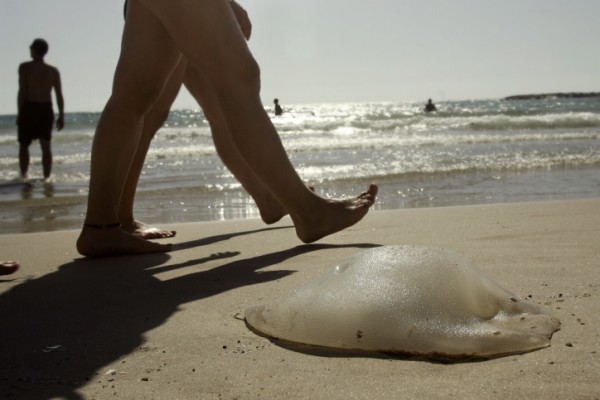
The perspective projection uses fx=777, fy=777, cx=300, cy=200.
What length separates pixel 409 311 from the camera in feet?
5.44

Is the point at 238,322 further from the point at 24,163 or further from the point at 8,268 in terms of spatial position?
the point at 24,163

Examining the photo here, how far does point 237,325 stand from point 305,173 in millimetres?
7016

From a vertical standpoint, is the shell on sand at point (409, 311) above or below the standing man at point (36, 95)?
below

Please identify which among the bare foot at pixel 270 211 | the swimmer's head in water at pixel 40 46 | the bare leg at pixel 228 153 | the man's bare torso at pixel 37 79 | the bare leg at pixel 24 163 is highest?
the swimmer's head in water at pixel 40 46

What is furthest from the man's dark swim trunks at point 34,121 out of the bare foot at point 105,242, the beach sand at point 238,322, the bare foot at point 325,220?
the bare foot at point 325,220

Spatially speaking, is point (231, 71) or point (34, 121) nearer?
point (231, 71)

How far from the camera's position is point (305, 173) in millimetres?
8938

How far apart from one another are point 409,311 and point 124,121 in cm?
168

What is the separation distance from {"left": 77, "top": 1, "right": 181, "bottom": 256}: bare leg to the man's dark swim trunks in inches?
269

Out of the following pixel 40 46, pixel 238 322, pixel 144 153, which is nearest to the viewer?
pixel 238 322

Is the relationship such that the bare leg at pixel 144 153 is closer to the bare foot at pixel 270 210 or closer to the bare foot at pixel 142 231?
the bare foot at pixel 142 231

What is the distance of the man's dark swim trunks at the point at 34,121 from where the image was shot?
9.48 m

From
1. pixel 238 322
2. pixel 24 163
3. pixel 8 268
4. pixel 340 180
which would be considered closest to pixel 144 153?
Answer: pixel 8 268

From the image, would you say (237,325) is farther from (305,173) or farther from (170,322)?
(305,173)
